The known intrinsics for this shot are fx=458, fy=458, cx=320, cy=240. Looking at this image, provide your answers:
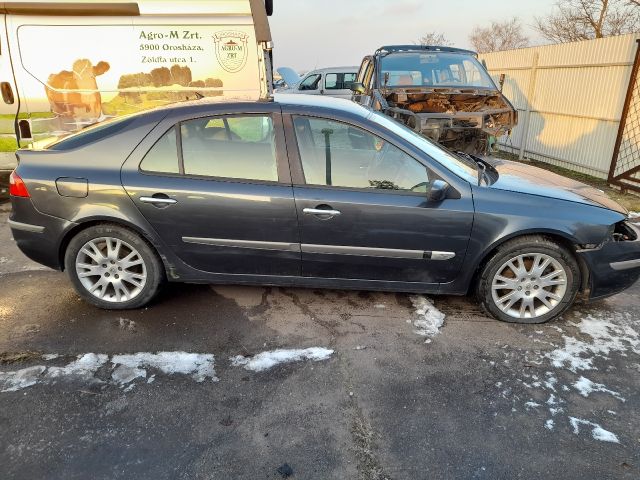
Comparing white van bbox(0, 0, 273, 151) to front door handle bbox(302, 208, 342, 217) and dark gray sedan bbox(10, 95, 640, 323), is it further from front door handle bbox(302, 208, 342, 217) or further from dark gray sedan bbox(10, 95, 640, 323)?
front door handle bbox(302, 208, 342, 217)

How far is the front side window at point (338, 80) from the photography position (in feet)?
44.7

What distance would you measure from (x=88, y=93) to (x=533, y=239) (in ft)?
18.0

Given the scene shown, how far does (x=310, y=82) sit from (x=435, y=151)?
462 inches

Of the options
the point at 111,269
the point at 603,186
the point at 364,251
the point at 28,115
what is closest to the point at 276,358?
the point at 364,251

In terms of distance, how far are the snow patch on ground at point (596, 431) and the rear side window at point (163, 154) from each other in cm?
→ 293

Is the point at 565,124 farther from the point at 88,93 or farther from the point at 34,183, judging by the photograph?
the point at 34,183

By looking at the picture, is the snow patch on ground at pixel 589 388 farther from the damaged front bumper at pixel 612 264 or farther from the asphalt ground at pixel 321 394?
the damaged front bumper at pixel 612 264

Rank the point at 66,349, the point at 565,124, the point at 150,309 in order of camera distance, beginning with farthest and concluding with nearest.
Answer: the point at 565,124, the point at 150,309, the point at 66,349

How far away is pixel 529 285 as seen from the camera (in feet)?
10.9

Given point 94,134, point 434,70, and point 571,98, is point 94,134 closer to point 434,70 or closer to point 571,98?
point 434,70

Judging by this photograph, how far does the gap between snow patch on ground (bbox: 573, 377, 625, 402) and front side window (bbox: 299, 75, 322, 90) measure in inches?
498

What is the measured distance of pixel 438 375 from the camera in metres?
2.82

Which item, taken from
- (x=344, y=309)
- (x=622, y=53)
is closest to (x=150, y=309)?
(x=344, y=309)

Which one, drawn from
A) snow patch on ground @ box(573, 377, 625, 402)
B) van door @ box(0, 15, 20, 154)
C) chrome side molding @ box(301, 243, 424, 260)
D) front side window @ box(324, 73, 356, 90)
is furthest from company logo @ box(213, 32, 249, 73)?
front side window @ box(324, 73, 356, 90)
